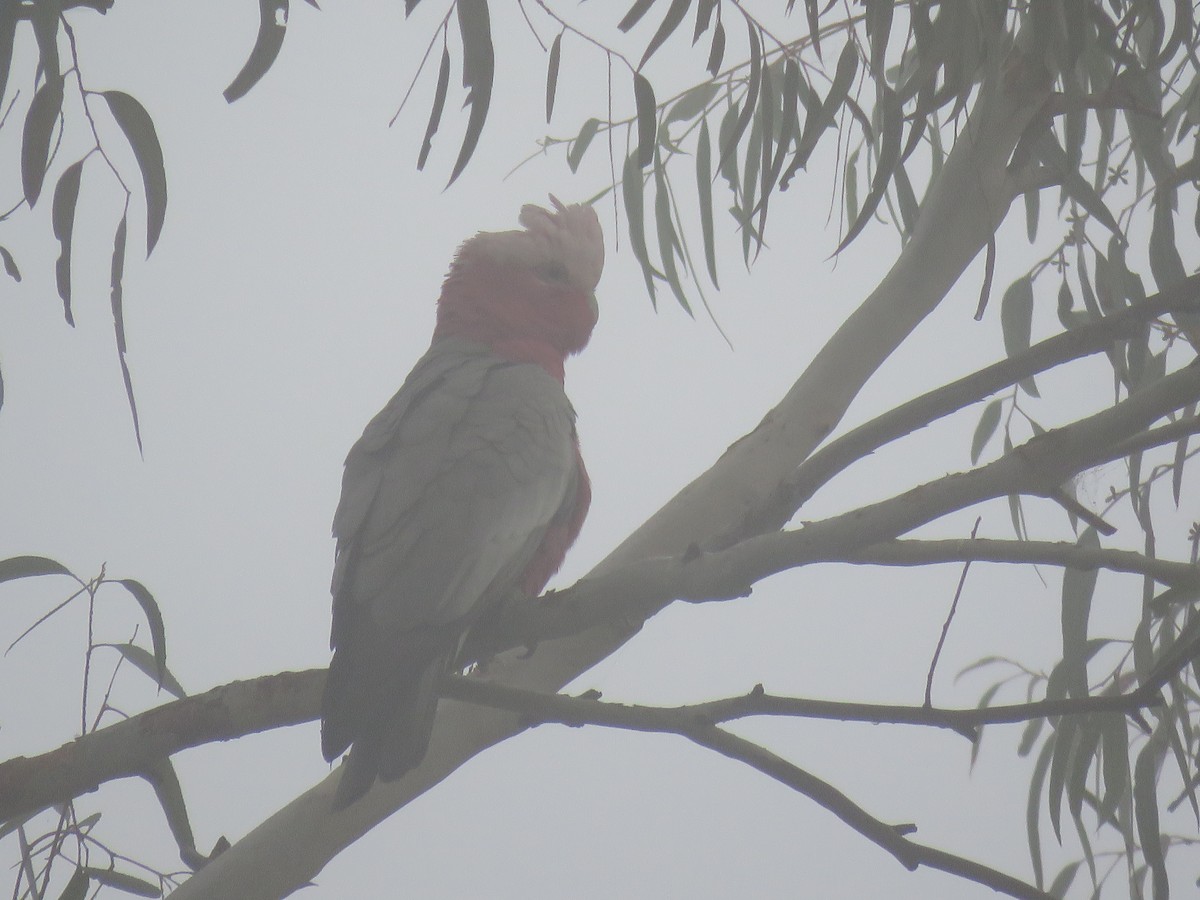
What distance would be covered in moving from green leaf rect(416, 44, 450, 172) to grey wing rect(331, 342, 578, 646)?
0.45 metres

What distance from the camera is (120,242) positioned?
1021 millimetres

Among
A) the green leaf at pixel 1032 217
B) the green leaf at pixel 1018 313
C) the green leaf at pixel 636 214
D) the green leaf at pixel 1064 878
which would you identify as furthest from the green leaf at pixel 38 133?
the green leaf at pixel 1064 878

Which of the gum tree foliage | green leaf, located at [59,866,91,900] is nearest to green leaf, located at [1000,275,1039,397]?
the gum tree foliage

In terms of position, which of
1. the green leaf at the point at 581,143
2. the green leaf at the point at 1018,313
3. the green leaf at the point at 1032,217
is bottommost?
the green leaf at the point at 1018,313

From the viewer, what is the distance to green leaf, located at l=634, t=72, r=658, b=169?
1.08 meters

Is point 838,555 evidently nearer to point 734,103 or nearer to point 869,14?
point 869,14

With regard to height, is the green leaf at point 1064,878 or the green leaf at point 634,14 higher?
the green leaf at point 634,14

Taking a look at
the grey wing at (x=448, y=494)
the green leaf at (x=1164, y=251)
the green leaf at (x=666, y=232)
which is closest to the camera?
the grey wing at (x=448, y=494)

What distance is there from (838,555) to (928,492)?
87 mm

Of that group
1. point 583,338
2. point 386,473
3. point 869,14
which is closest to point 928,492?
point 869,14

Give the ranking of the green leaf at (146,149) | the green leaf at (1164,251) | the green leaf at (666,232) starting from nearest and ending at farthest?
the green leaf at (146,149) < the green leaf at (1164,251) < the green leaf at (666,232)

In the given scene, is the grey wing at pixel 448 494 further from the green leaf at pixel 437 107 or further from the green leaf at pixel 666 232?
the green leaf at pixel 437 107

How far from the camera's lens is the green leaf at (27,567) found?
113cm

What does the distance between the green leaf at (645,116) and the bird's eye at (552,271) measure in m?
0.80
